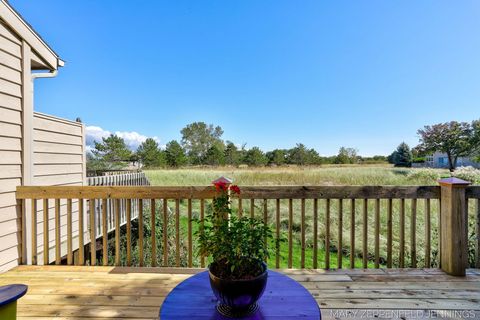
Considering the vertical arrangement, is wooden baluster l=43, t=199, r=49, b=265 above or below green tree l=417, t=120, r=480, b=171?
below

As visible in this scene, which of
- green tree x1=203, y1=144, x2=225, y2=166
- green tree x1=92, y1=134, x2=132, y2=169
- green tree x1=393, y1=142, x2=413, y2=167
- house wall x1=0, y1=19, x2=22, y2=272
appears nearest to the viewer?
house wall x1=0, y1=19, x2=22, y2=272

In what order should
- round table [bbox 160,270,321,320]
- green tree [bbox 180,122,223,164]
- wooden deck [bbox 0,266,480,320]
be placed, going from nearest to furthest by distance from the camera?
1. round table [bbox 160,270,321,320]
2. wooden deck [bbox 0,266,480,320]
3. green tree [bbox 180,122,223,164]

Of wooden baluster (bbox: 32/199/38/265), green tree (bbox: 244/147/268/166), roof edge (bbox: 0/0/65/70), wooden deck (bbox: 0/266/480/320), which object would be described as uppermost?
roof edge (bbox: 0/0/65/70)

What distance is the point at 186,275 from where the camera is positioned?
228 cm

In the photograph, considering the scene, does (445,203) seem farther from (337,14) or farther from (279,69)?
(279,69)

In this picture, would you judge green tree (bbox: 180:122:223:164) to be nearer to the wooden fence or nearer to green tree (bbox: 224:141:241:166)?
green tree (bbox: 224:141:241:166)

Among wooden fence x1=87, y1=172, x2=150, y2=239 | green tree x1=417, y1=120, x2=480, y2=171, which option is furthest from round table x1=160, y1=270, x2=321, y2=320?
green tree x1=417, y1=120, x2=480, y2=171

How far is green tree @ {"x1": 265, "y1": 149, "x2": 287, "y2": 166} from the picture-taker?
76.0ft

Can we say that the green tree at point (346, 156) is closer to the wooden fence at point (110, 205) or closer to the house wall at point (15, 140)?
the wooden fence at point (110, 205)

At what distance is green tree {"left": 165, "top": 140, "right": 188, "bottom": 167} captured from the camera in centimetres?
2509

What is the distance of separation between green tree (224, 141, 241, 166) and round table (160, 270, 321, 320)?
22.0 metres

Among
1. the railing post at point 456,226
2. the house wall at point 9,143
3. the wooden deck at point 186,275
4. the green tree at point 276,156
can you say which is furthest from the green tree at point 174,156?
the railing post at point 456,226

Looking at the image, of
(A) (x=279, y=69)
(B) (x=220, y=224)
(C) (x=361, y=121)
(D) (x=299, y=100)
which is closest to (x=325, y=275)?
(B) (x=220, y=224)

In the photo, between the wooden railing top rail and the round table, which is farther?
the wooden railing top rail
